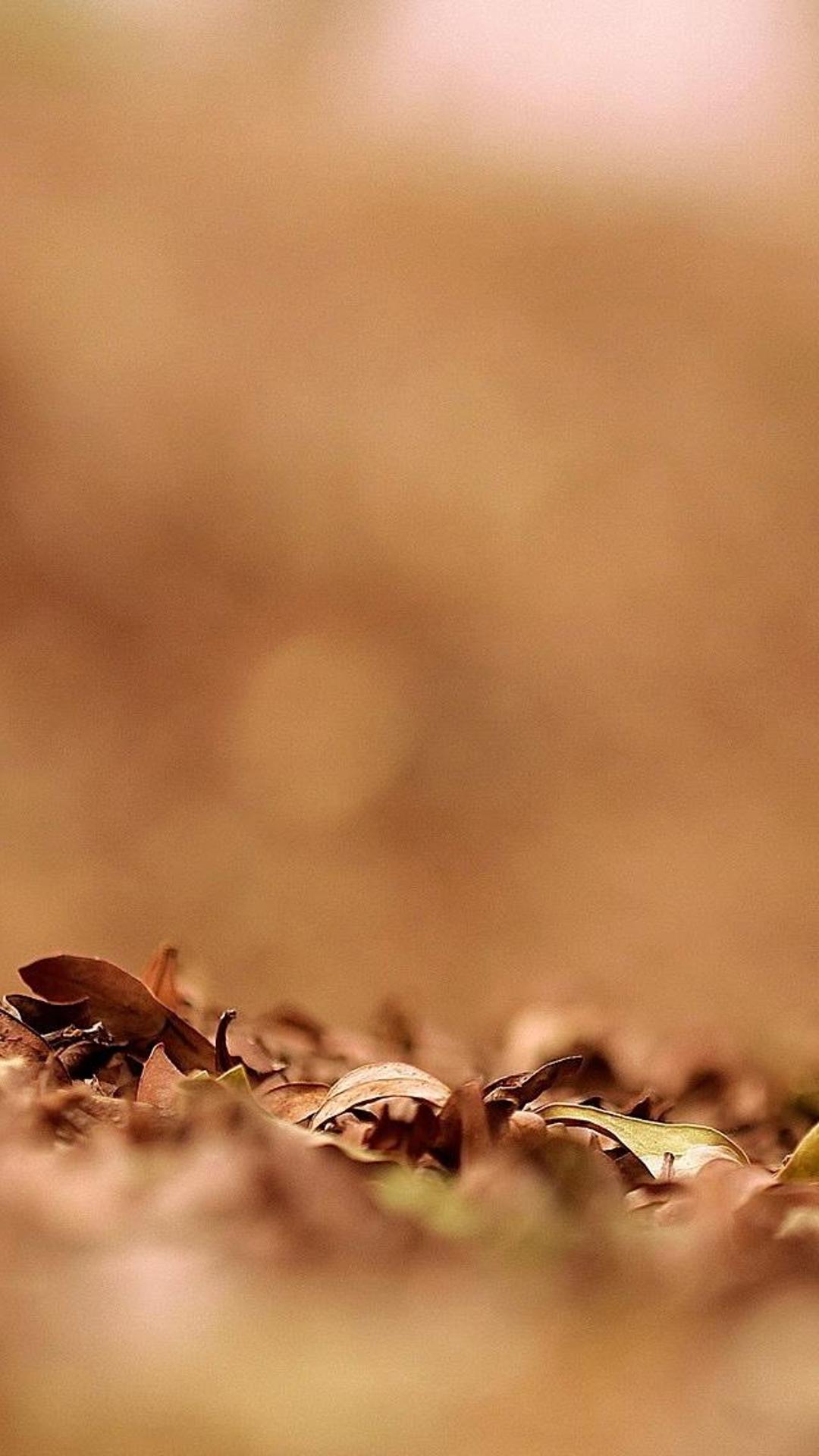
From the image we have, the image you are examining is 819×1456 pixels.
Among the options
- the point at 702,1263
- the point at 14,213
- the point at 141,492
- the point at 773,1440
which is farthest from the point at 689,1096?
the point at 14,213

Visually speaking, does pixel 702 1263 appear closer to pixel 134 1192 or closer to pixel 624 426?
pixel 134 1192

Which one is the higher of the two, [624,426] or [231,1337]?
[624,426]

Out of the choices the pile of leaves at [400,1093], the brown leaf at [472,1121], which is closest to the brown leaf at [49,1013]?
the pile of leaves at [400,1093]

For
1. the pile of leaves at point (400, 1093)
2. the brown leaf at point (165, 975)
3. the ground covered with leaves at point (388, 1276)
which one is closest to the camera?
the ground covered with leaves at point (388, 1276)

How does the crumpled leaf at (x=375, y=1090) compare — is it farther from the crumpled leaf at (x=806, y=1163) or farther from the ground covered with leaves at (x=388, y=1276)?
the crumpled leaf at (x=806, y=1163)

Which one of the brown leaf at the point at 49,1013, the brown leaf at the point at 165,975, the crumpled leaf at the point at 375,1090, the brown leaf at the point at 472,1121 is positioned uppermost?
the brown leaf at the point at 165,975
